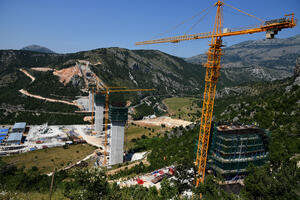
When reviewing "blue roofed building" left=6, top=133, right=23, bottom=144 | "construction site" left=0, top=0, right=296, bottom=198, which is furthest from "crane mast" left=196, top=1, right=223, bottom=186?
"blue roofed building" left=6, top=133, right=23, bottom=144

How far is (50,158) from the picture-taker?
256 ft

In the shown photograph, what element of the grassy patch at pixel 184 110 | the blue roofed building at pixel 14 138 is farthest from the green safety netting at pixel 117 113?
the grassy patch at pixel 184 110

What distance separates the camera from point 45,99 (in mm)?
138250

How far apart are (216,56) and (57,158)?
65942 millimetres

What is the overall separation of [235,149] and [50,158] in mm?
64065

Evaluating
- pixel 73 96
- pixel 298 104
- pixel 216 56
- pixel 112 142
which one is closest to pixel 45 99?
pixel 73 96

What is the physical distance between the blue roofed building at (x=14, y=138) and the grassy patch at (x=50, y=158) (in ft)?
38.2

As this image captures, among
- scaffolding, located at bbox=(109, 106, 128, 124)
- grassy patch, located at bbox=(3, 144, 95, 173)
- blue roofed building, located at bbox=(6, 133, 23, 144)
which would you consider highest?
scaffolding, located at bbox=(109, 106, 128, 124)

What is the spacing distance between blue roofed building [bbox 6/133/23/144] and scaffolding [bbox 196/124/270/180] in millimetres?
78445

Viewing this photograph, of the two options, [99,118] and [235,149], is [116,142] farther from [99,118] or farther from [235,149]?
[99,118]

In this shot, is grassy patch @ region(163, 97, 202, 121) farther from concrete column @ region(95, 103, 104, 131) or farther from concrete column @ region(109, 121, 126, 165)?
concrete column @ region(109, 121, 126, 165)

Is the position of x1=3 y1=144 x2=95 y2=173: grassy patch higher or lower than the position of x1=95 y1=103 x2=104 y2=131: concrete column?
lower

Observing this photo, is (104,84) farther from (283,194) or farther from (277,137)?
(283,194)

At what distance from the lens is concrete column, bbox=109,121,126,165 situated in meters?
72.5
